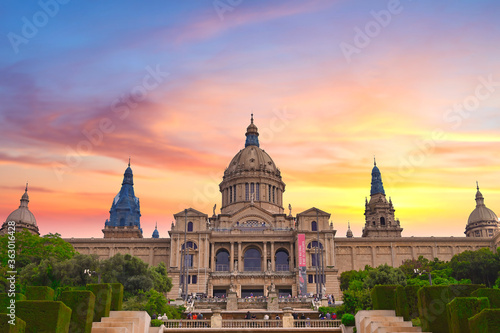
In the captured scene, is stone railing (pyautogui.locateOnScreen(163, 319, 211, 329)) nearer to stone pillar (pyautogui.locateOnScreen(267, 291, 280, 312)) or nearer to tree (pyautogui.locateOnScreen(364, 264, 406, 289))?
stone pillar (pyautogui.locateOnScreen(267, 291, 280, 312))

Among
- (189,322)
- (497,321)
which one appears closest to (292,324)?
(189,322)

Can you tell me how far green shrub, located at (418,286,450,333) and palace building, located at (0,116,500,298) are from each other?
46.4 m

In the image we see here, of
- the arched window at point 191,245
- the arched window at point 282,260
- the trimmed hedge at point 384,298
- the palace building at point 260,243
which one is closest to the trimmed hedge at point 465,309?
the trimmed hedge at point 384,298

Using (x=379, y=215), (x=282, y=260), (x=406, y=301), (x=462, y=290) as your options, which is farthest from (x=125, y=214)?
(x=462, y=290)

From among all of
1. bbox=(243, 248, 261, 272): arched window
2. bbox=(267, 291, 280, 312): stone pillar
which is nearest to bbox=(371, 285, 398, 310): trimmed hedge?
bbox=(267, 291, 280, 312): stone pillar

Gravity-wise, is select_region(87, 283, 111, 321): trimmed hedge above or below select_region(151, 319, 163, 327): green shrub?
above

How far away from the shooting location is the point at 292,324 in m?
42.8

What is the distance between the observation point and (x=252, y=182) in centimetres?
Result: 10962

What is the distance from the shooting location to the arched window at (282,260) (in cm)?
9356

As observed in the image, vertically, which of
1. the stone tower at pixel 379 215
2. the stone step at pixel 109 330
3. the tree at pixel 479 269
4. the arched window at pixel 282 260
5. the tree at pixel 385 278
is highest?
the stone tower at pixel 379 215

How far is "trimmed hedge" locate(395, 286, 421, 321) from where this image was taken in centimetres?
3634

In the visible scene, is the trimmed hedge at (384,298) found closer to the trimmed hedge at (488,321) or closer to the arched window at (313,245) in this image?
the trimmed hedge at (488,321)

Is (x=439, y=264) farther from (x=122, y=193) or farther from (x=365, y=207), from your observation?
(x=122, y=193)

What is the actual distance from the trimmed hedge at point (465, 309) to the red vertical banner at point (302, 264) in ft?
178
